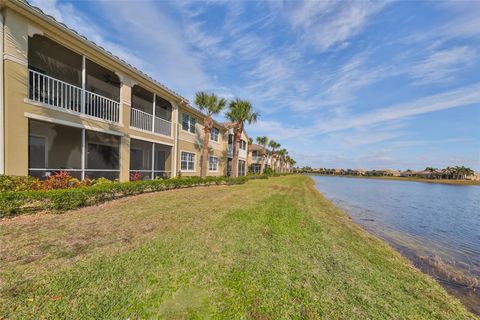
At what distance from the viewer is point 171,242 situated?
4.90 meters

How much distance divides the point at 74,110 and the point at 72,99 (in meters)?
0.62

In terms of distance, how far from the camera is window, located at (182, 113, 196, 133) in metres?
17.3

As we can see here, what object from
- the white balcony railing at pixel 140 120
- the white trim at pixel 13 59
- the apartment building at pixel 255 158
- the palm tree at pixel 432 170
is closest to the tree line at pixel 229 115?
the white balcony railing at pixel 140 120

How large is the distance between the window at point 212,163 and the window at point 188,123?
4.63 meters

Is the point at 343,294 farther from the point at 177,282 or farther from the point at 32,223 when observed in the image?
the point at 32,223

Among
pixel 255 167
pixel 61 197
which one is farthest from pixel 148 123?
pixel 255 167

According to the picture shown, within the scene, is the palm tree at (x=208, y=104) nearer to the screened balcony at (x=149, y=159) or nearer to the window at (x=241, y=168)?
the screened balcony at (x=149, y=159)

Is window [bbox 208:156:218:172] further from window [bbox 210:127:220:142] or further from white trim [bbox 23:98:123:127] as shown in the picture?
white trim [bbox 23:98:123:127]

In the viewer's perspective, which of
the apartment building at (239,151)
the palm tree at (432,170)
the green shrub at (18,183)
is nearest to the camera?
the green shrub at (18,183)

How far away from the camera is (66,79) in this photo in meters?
11.7

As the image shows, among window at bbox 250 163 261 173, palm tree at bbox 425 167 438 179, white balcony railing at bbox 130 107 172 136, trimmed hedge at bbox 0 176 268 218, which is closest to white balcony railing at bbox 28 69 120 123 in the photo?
white balcony railing at bbox 130 107 172 136

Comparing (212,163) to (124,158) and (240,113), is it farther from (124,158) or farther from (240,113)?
(124,158)

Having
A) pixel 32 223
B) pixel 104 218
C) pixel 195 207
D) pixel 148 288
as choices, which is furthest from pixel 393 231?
pixel 32 223

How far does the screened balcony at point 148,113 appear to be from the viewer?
41.5 feet
